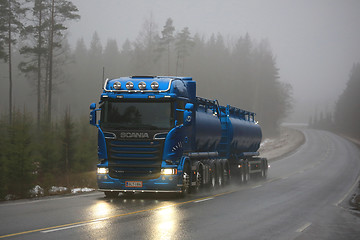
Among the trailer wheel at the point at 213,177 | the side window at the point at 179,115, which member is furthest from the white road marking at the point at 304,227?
the trailer wheel at the point at 213,177

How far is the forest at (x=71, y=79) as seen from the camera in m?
21.2

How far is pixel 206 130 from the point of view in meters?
19.6

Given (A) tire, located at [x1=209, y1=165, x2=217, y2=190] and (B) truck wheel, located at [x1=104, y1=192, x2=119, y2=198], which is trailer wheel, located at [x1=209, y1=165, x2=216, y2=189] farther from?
(B) truck wheel, located at [x1=104, y1=192, x2=119, y2=198]

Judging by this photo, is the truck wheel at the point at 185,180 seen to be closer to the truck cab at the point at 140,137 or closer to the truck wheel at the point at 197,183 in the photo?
the truck cab at the point at 140,137

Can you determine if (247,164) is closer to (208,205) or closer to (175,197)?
(175,197)

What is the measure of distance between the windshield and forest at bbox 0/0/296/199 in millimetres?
1443

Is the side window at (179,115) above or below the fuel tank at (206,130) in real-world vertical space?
above

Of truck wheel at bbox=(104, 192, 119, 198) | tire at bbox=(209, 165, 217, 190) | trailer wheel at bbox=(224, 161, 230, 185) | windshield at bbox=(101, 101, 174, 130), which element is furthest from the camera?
trailer wheel at bbox=(224, 161, 230, 185)

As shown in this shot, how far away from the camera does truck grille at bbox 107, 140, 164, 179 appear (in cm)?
1527

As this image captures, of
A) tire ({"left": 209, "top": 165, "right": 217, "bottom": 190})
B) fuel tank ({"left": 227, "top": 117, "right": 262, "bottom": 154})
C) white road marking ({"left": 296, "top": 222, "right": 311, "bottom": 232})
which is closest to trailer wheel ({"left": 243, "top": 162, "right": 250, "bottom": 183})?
fuel tank ({"left": 227, "top": 117, "right": 262, "bottom": 154})

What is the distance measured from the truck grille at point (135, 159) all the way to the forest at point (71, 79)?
2651 mm

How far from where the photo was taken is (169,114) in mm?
15586

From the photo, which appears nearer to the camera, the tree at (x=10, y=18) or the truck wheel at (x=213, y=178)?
the truck wheel at (x=213, y=178)

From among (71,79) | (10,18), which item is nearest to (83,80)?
(71,79)
